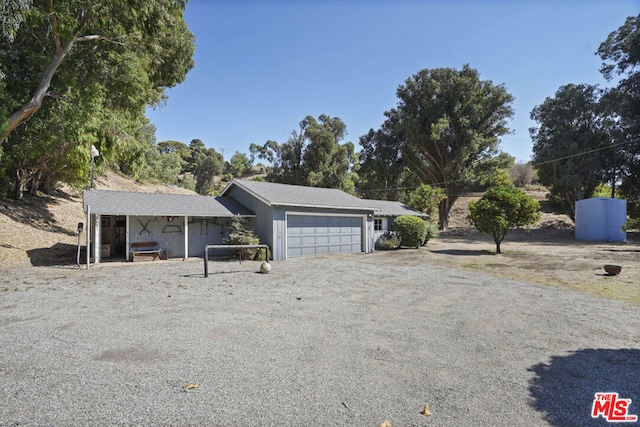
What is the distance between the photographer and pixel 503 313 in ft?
19.5

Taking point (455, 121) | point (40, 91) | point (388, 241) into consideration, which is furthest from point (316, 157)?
point (40, 91)

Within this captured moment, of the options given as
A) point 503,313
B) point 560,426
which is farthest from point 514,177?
point 560,426

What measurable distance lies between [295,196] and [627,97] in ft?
108

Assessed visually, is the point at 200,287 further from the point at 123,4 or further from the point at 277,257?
the point at 123,4

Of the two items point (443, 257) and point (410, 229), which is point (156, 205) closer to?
point (443, 257)

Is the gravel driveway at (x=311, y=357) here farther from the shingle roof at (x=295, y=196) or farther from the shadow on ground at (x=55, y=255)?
the shingle roof at (x=295, y=196)

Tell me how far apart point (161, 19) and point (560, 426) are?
638 inches

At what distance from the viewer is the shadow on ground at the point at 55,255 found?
478 inches

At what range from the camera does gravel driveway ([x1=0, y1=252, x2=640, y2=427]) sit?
2.82 m

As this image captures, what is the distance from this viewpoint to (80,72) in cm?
1388

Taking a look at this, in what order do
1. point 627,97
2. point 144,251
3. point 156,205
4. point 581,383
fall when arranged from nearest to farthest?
point 581,383 < point 144,251 < point 156,205 < point 627,97

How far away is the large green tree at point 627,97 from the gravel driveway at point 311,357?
30.6 m

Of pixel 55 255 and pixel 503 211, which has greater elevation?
pixel 503 211

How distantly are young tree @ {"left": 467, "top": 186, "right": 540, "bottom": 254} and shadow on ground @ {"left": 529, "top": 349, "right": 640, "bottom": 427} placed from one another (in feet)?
40.8
